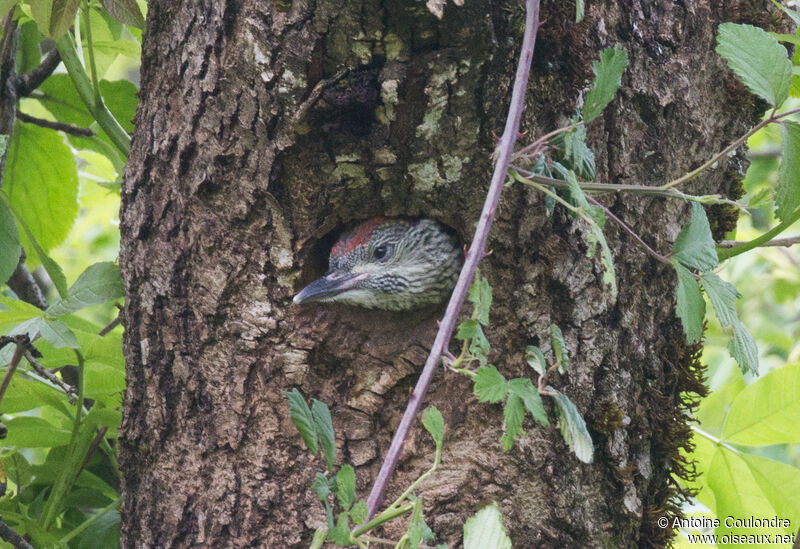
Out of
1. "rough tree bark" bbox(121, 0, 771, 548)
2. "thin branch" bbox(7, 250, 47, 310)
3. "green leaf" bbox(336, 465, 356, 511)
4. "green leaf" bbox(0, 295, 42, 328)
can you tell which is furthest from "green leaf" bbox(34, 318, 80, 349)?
"thin branch" bbox(7, 250, 47, 310)

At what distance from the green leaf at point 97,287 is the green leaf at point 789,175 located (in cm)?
193

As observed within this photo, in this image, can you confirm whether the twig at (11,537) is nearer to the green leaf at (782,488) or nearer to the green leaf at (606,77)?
the green leaf at (606,77)

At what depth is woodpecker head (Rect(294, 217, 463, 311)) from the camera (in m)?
2.74

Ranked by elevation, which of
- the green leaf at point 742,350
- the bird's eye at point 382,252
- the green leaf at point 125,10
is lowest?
the green leaf at point 742,350

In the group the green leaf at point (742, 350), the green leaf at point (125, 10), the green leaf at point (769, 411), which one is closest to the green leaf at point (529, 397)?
the green leaf at point (742, 350)

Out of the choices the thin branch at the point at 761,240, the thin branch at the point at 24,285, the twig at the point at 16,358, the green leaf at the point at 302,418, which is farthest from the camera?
the thin branch at the point at 24,285

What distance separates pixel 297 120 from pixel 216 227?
41 centimetres

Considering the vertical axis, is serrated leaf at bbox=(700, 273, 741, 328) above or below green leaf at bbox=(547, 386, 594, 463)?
above

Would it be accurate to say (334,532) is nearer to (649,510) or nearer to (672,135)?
(649,510)

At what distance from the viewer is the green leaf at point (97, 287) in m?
2.37

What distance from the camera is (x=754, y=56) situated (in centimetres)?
167

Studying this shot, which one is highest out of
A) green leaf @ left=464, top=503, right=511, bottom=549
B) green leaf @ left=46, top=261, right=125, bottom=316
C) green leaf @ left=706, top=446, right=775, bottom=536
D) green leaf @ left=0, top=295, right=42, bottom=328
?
green leaf @ left=46, top=261, right=125, bottom=316

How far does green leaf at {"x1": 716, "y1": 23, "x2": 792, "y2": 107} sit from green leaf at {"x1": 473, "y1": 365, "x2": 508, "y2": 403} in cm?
85

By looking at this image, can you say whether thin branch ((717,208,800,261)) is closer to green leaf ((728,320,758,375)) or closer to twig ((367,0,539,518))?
green leaf ((728,320,758,375))
